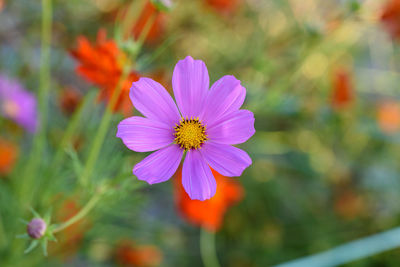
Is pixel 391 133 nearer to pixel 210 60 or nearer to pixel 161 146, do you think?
pixel 210 60

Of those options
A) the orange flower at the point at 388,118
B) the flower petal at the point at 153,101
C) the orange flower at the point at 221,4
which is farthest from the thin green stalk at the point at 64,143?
the orange flower at the point at 388,118

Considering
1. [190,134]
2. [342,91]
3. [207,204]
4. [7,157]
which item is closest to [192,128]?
[190,134]

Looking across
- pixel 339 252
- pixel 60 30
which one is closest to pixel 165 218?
pixel 339 252


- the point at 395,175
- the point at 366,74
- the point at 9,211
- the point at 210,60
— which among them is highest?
the point at 366,74

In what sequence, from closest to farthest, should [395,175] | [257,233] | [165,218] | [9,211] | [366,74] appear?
[9,211] → [257,233] → [165,218] → [395,175] → [366,74]

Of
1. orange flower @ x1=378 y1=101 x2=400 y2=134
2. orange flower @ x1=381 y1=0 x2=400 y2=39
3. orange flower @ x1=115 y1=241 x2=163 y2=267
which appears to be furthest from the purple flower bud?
orange flower @ x1=378 y1=101 x2=400 y2=134

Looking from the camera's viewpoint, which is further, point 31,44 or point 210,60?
point 210,60

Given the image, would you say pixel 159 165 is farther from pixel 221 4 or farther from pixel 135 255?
pixel 221 4
